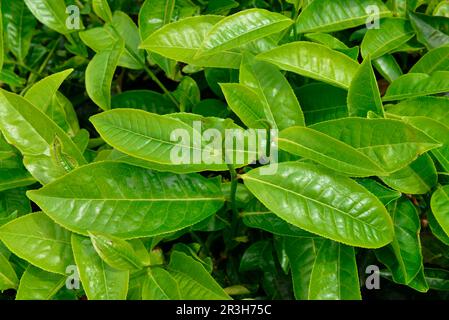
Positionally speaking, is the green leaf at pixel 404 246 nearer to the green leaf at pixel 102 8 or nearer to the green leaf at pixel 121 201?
the green leaf at pixel 121 201

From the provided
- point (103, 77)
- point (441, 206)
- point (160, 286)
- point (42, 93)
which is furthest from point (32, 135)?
point (441, 206)

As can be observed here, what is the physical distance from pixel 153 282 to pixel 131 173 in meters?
0.19

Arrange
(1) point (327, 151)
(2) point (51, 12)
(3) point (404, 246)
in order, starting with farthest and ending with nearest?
(2) point (51, 12) → (3) point (404, 246) → (1) point (327, 151)

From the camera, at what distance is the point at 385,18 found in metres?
1.21

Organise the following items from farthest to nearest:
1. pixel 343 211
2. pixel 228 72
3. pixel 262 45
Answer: pixel 228 72 < pixel 262 45 < pixel 343 211

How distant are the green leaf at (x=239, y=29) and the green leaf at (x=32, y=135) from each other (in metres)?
0.29

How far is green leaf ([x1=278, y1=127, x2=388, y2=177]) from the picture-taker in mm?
836

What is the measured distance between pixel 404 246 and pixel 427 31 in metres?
0.50

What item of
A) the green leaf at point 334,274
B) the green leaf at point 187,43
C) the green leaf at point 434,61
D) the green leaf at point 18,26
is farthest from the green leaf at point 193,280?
the green leaf at point 18,26

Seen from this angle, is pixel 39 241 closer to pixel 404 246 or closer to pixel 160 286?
pixel 160 286

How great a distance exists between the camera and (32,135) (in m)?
0.96

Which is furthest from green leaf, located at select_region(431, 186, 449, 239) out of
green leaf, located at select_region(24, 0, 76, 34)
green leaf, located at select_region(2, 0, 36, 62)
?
green leaf, located at select_region(2, 0, 36, 62)
